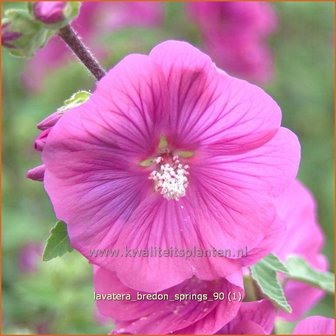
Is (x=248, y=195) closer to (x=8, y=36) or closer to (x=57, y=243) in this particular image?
(x=57, y=243)

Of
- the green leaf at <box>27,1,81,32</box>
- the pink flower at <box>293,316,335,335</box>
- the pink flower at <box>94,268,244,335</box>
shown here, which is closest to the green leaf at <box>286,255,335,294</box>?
the pink flower at <box>293,316,335,335</box>

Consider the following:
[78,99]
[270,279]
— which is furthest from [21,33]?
[270,279]

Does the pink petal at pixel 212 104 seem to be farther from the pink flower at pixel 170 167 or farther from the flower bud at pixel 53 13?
the flower bud at pixel 53 13

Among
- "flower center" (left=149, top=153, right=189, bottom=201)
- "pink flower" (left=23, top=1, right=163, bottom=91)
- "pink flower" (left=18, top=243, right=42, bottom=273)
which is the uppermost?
"pink flower" (left=23, top=1, right=163, bottom=91)

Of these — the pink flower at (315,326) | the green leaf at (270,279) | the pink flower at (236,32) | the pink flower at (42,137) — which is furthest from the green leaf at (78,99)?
the pink flower at (236,32)

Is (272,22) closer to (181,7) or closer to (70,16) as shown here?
(181,7)

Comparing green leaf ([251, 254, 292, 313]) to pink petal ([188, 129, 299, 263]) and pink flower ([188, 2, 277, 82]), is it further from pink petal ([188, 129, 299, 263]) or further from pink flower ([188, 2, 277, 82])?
pink flower ([188, 2, 277, 82])
